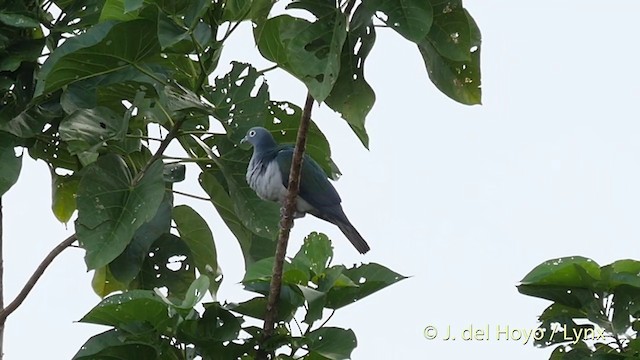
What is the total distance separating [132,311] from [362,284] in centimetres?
69

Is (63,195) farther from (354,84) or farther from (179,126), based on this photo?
(354,84)

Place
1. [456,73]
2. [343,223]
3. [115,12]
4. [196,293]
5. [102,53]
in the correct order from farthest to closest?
[343,223] → [115,12] → [102,53] → [456,73] → [196,293]

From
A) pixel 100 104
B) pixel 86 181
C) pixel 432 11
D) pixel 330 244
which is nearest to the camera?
pixel 432 11

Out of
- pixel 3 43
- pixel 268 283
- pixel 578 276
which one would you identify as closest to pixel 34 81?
pixel 3 43

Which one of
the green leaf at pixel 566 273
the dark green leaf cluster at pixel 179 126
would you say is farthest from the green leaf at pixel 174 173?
the green leaf at pixel 566 273

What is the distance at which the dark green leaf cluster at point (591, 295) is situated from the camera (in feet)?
12.6

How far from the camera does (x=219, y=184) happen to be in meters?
4.93

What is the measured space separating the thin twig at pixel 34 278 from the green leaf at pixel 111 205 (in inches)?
8.5

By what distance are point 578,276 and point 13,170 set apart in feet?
6.53

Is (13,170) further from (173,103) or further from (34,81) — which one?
(173,103)

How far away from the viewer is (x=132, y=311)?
3.92 metres

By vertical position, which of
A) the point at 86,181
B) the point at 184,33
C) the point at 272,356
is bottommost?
the point at 272,356

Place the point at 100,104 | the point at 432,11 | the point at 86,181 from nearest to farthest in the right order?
1. the point at 432,11
2. the point at 86,181
3. the point at 100,104

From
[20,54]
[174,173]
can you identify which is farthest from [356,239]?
[20,54]
